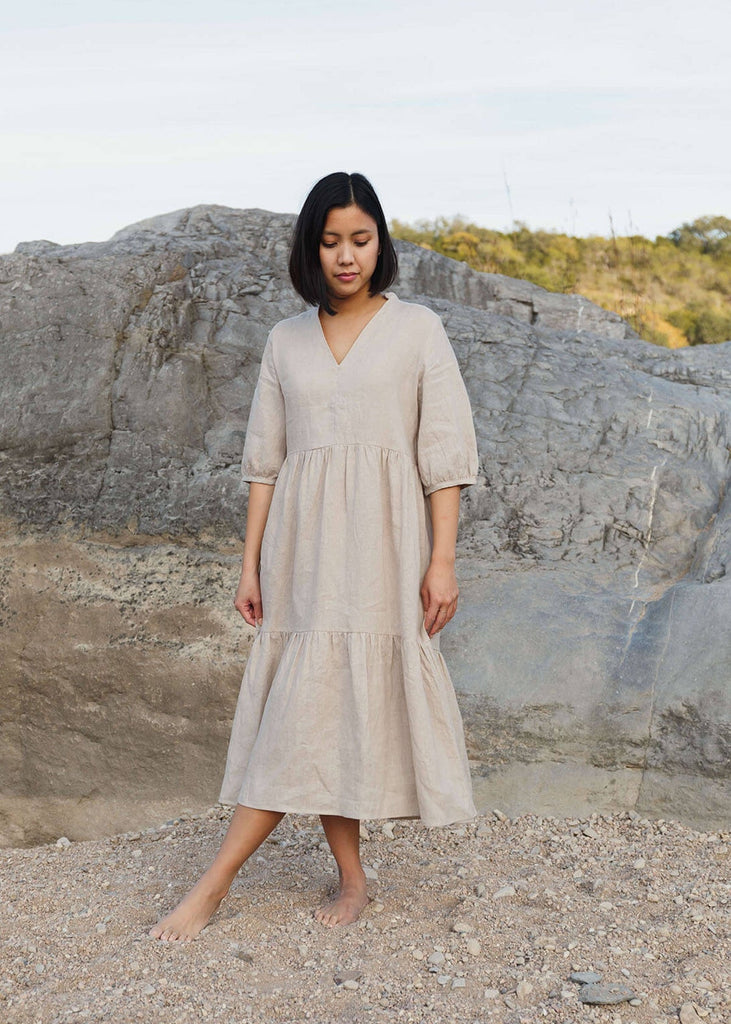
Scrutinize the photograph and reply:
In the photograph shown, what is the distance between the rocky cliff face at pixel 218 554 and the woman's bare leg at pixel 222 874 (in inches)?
46.6

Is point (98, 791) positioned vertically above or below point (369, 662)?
below

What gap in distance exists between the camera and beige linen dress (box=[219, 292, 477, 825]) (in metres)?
2.77

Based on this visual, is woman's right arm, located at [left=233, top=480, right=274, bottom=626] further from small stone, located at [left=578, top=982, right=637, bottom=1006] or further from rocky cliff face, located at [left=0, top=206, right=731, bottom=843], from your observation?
small stone, located at [left=578, top=982, right=637, bottom=1006]

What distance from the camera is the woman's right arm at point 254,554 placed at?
301 cm

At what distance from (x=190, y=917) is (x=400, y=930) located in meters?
0.55

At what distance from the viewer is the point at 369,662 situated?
279 centimetres

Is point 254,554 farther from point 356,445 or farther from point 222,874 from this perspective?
point 222,874

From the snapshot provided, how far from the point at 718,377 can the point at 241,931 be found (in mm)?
3279

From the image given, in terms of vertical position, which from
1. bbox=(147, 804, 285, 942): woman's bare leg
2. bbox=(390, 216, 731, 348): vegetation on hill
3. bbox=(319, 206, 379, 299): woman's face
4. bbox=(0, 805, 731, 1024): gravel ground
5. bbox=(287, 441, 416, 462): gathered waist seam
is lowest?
bbox=(0, 805, 731, 1024): gravel ground

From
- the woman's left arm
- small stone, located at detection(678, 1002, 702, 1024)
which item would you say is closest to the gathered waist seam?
the woman's left arm

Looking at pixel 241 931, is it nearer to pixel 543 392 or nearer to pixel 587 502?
pixel 587 502

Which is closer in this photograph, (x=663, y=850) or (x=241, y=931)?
(x=241, y=931)

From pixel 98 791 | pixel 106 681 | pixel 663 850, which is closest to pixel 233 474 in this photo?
pixel 106 681

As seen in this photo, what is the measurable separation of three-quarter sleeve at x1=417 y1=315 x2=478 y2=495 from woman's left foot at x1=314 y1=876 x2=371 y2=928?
1114 mm
